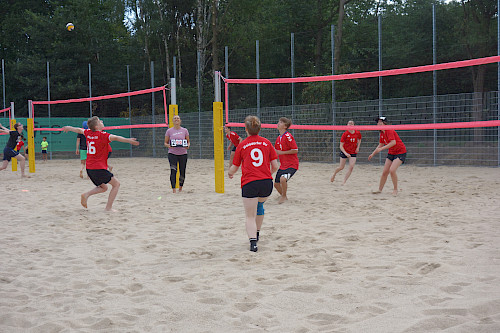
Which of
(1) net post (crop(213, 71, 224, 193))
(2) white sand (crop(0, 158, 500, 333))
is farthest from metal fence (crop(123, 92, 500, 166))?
(1) net post (crop(213, 71, 224, 193))

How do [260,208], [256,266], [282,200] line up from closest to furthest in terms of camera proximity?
[256,266], [260,208], [282,200]

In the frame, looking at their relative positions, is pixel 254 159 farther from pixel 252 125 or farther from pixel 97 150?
pixel 97 150

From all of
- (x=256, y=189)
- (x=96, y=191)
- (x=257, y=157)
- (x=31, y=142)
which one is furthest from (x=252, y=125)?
(x=31, y=142)

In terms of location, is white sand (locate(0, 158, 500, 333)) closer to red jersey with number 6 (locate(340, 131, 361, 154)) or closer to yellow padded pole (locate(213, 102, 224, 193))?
yellow padded pole (locate(213, 102, 224, 193))

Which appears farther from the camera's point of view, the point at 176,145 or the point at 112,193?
the point at 176,145

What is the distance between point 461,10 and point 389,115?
19.1 feet

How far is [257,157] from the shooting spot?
14.0 feet

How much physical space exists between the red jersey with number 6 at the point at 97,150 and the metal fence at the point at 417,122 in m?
8.30

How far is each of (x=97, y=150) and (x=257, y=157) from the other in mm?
2879

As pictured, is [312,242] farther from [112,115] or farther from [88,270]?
[112,115]

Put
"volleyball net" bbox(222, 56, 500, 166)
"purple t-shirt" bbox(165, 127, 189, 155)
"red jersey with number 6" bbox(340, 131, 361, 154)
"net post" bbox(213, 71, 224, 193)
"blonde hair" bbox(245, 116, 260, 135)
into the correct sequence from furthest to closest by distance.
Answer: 1. "volleyball net" bbox(222, 56, 500, 166)
2. "red jersey with number 6" bbox(340, 131, 361, 154)
3. "purple t-shirt" bbox(165, 127, 189, 155)
4. "net post" bbox(213, 71, 224, 193)
5. "blonde hair" bbox(245, 116, 260, 135)

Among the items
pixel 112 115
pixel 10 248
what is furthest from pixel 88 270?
pixel 112 115

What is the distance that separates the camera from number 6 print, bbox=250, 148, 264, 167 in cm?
427

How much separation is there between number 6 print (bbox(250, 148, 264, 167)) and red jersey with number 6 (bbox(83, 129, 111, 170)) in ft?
9.01
